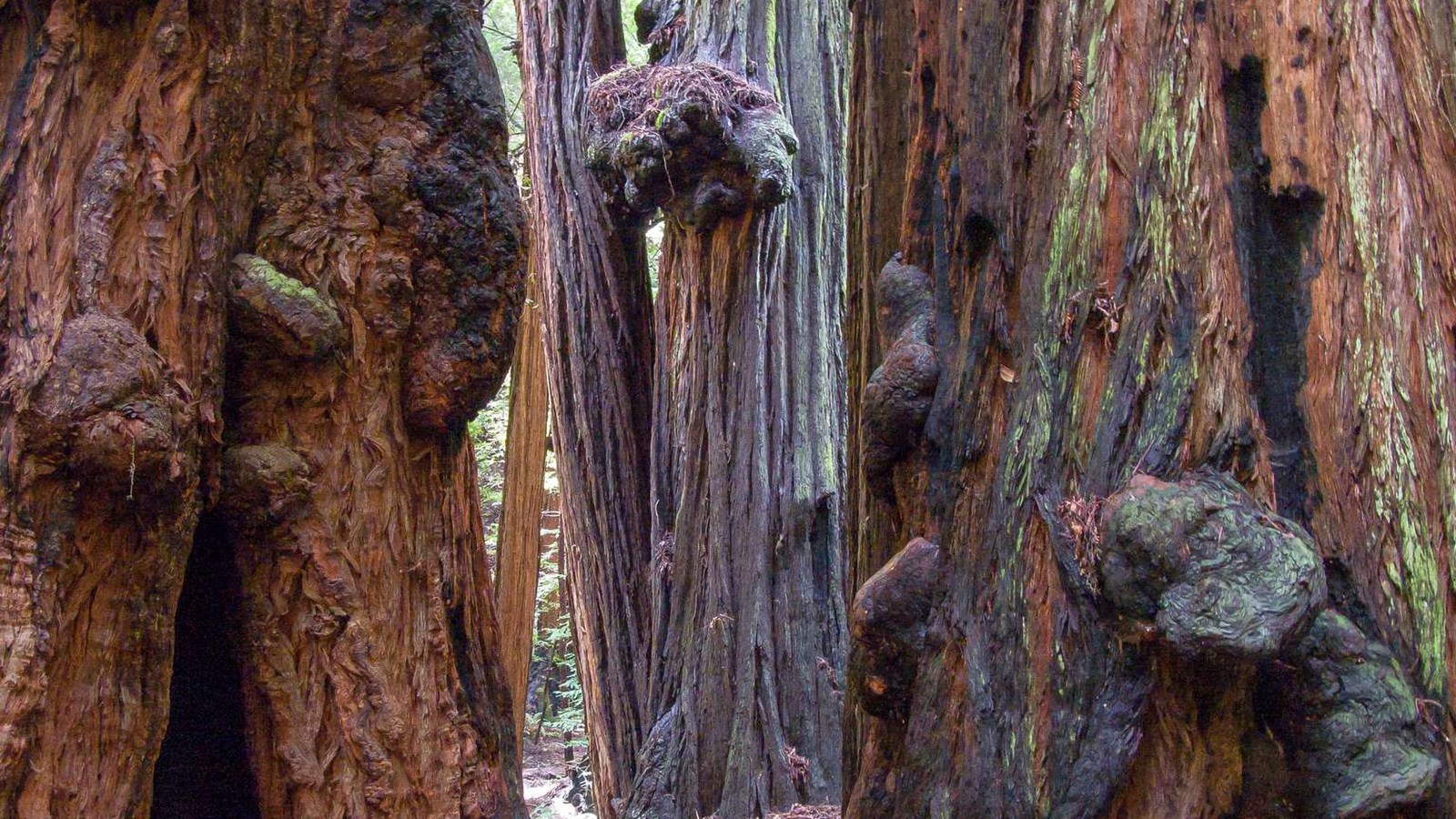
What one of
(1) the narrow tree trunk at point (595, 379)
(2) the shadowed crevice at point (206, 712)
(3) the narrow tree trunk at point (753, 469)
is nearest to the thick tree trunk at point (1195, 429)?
(2) the shadowed crevice at point (206, 712)

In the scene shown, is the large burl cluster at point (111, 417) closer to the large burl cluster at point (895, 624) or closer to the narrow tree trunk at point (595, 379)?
the large burl cluster at point (895, 624)

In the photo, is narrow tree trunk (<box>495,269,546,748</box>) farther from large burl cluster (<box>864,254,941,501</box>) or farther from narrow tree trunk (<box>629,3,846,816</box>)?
large burl cluster (<box>864,254,941,501</box>)

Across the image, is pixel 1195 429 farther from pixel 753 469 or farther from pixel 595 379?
pixel 595 379

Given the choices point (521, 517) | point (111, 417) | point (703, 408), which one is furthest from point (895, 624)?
point (521, 517)

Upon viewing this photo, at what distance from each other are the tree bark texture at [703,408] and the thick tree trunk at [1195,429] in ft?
9.97

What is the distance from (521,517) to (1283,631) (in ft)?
21.5

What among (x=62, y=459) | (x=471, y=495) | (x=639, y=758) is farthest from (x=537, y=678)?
(x=62, y=459)

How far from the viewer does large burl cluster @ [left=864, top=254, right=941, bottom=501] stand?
108 inches

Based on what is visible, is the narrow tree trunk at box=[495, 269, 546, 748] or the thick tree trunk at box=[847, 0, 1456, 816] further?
the narrow tree trunk at box=[495, 269, 546, 748]

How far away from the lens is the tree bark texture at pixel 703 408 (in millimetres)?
5609

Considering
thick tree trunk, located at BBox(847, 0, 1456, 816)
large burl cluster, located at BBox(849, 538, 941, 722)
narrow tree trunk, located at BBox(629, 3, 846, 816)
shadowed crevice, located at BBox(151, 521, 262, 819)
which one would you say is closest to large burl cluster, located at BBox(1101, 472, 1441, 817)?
thick tree trunk, located at BBox(847, 0, 1456, 816)

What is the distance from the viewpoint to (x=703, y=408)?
238 inches

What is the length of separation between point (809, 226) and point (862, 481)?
3.43m

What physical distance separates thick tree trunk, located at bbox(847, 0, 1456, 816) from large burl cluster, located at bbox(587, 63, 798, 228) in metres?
3.06
